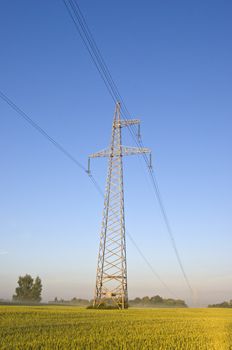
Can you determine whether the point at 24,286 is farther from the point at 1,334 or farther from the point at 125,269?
the point at 1,334

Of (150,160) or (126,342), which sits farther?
(150,160)

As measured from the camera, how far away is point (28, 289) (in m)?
159

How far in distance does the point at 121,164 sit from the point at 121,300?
15163 mm

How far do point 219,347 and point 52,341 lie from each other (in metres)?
5.04

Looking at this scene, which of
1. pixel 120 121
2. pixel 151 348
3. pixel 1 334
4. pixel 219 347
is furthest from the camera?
pixel 120 121

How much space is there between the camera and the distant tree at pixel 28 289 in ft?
513

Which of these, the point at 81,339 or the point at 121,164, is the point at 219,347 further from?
the point at 121,164

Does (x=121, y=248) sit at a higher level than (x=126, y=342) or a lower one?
higher

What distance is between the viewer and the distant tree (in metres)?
156

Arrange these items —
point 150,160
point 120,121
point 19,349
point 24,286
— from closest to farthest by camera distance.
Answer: point 19,349, point 150,160, point 120,121, point 24,286

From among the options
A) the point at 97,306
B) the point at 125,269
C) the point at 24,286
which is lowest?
the point at 97,306

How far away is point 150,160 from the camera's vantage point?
46875 mm

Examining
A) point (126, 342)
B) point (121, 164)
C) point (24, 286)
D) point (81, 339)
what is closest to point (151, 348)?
point (126, 342)

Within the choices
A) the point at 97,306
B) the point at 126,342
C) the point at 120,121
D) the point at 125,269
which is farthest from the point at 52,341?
the point at 120,121
